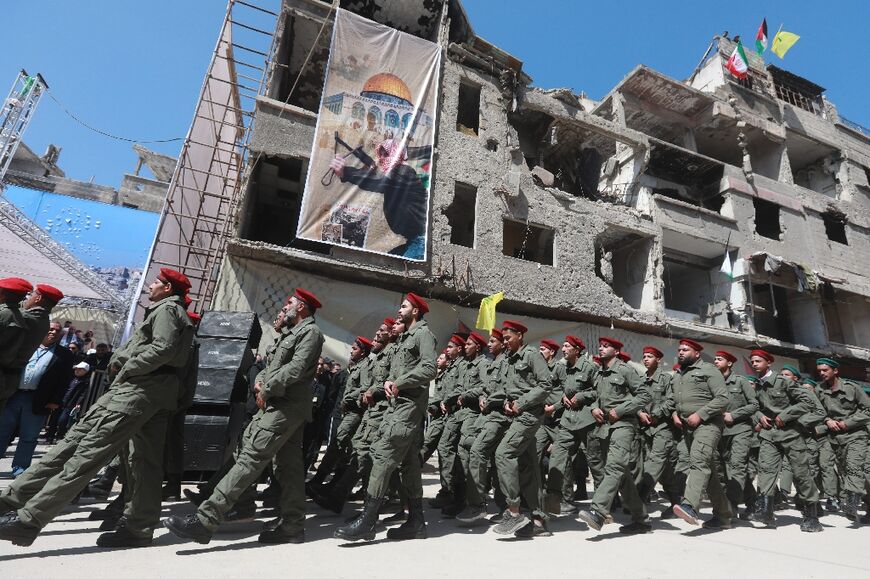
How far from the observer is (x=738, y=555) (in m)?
3.86

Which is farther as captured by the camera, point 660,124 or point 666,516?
point 660,124

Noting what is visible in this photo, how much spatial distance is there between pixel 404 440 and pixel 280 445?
980 mm

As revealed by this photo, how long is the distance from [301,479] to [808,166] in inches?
1001

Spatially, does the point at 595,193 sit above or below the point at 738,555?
above

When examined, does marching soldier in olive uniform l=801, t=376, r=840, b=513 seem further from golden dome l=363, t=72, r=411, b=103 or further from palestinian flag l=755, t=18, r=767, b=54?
palestinian flag l=755, t=18, r=767, b=54

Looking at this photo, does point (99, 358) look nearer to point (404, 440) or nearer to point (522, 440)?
point (404, 440)

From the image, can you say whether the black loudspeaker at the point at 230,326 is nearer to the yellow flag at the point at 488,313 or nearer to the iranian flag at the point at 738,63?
the yellow flag at the point at 488,313

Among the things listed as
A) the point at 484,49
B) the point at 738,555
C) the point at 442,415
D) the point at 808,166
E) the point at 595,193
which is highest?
the point at 808,166

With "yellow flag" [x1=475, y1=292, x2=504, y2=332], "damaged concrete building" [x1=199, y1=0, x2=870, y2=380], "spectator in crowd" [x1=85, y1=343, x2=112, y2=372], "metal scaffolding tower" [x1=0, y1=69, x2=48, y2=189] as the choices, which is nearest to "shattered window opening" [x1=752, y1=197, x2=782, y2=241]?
"damaged concrete building" [x1=199, y1=0, x2=870, y2=380]

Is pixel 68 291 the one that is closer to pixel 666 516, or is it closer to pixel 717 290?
pixel 666 516

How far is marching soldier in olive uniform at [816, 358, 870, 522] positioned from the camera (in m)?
5.87

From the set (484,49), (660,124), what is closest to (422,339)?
(484,49)

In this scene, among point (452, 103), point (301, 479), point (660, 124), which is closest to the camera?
point (301, 479)

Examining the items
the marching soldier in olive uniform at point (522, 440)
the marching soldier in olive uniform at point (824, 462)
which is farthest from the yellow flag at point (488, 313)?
the marching soldier in olive uniform at point (522, 440)
